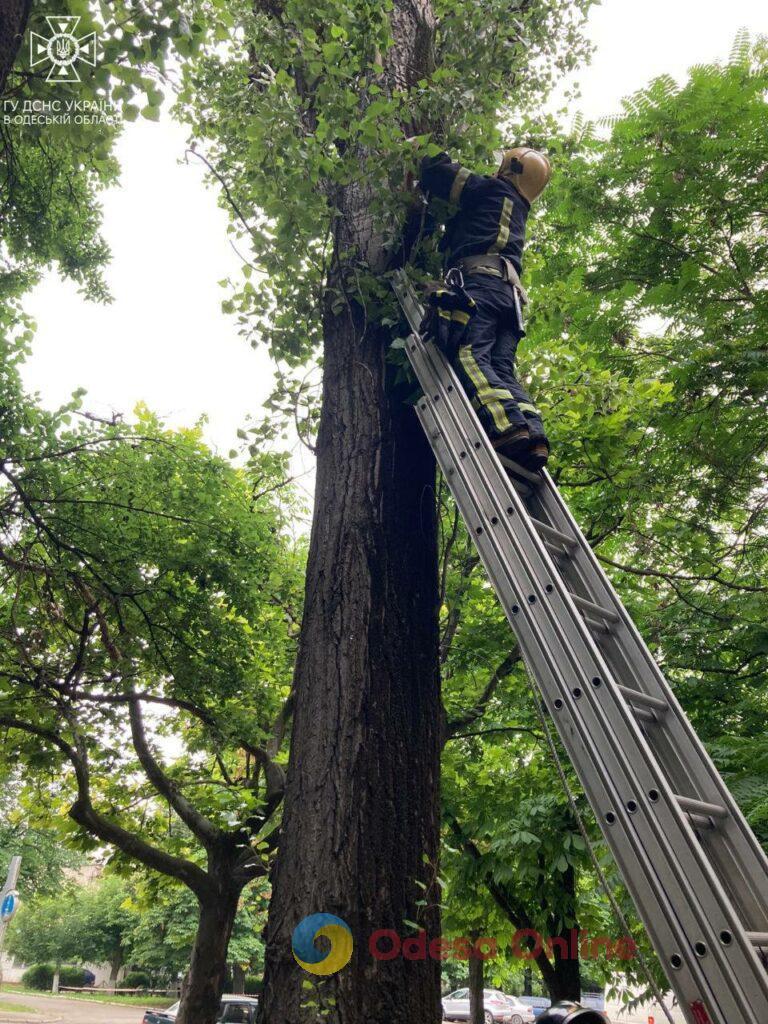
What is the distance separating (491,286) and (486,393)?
0.96m

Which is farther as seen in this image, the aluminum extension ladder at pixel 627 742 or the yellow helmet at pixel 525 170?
the yellow helmet at pixel 525 170

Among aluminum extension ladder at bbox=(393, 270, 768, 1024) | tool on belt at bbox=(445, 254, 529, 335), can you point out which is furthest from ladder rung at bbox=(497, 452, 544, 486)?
tool on belt at bbox=(445, 254, 529, 335)

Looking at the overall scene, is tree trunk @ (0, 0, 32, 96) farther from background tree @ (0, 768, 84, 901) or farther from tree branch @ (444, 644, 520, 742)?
background tree @ (0, 768, 84, 901)

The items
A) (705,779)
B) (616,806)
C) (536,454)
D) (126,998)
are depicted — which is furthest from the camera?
(126,998)

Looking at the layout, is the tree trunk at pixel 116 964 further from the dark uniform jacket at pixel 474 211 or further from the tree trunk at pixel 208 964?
the dark uniform jacket at pixel 474 211

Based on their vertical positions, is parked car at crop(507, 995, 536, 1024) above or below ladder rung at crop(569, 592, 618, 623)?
above

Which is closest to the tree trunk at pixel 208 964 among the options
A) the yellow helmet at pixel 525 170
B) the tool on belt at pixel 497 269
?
the tool on belt at pixel 497 269

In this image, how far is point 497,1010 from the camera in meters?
31.7

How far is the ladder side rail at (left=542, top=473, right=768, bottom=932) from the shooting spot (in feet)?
6.50

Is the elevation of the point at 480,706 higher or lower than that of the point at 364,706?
higher

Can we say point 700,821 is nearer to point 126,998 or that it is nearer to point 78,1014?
point 78,1014

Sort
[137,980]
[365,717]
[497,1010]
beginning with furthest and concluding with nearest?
[137,980], [497,1010], [365,717]

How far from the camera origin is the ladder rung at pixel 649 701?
242cm

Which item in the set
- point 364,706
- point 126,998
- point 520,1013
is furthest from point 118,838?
point 126,998
